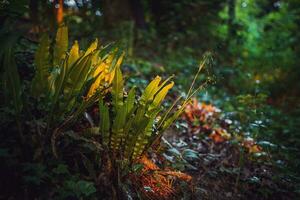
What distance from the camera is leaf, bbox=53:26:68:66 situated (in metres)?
2.01

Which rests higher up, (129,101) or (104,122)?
(129,101)

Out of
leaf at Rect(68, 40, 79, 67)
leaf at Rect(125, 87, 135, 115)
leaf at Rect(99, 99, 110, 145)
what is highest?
leaf at Rect(68, 40, 79, 67)

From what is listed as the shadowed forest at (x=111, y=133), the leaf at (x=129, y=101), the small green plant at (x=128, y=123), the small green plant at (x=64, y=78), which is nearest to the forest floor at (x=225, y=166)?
the shadowed forest at (x=111, y=133)

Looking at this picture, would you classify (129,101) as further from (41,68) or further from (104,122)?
(41,68)

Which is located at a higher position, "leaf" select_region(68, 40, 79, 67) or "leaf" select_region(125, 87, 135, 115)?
"leaf" select_region(68, 40, 79, 67)

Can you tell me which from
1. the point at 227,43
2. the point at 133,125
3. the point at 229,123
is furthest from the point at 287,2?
the point at 133,125

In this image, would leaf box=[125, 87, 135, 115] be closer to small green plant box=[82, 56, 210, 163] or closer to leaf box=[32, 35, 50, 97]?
small green plant box=[82, 56, 210, 163]

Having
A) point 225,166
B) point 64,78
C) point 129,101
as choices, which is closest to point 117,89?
point 129,101

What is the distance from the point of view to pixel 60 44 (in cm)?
207

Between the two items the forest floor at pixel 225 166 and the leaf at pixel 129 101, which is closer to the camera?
the leaf at pixel 129 101

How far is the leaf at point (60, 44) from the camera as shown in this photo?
6.59 feet


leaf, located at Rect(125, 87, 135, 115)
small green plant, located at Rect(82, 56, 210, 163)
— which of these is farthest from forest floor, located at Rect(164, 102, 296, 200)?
leaf, located at Rect(125, 87, 135, 115)

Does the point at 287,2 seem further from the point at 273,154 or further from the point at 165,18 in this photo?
the point at 273,154

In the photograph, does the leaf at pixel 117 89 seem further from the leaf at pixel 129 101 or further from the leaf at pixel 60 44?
the leaf at pixel 60 44
